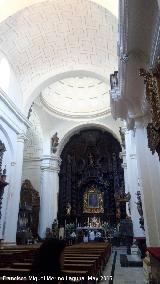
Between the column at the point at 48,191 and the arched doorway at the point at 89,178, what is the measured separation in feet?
3.27

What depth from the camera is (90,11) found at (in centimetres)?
794

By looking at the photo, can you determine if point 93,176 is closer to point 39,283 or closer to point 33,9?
point 33,9

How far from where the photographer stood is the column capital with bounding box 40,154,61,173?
15781mm

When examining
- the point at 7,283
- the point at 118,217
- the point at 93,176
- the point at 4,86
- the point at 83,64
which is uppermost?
the point at 83,64

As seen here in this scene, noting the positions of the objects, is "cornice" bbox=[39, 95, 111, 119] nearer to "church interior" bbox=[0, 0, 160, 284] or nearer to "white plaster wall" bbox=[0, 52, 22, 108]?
"church interior" bbox=[0, 0, 160, 284]

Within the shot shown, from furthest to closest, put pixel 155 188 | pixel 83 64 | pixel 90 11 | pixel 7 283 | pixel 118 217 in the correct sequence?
pixel 118 217, pixel 83 64, pixel 90 11, pixel 155 188, pixel 7 283

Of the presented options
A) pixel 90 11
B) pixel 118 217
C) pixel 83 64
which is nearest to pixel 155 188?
pixel 90 11

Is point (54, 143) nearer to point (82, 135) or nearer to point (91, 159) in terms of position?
point (82, 135)

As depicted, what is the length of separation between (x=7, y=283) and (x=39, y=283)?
369mm

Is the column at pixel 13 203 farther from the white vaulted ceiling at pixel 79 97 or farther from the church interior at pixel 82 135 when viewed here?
the white vaulted ceiling at pixel 79 97

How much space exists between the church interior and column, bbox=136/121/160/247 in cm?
2

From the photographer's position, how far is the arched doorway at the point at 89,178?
1631 cm

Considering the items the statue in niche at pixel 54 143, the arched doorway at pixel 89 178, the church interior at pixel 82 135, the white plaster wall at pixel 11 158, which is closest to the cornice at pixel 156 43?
the church interior at pixel 82 135

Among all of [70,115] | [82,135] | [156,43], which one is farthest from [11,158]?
[82,135]
